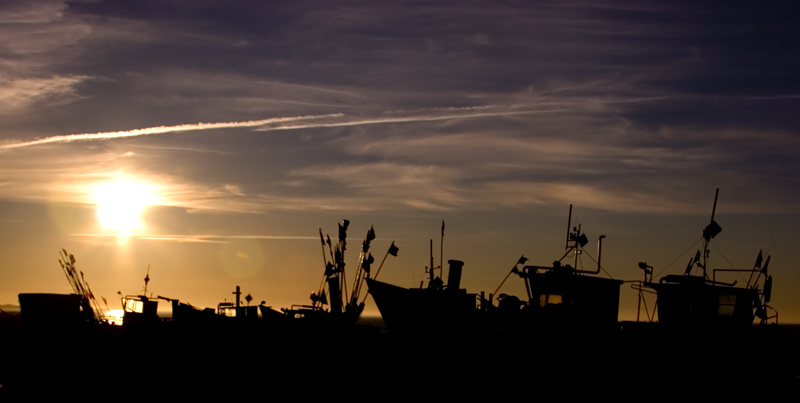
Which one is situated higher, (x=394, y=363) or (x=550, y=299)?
(x=550, y=299)

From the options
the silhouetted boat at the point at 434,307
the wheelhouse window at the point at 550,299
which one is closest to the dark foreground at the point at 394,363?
the silhouetted boat at the point at 434,307

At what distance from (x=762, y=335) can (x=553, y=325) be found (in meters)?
15.1

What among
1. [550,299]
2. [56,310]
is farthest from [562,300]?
[56,310]

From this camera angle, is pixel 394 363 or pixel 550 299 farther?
pixel 550 299

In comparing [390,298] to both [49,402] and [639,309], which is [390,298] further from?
[49,402]

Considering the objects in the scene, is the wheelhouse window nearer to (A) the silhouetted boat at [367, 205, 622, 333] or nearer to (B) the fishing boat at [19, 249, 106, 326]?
(A) the silhouetted boat at [367, 205, 622, 333]

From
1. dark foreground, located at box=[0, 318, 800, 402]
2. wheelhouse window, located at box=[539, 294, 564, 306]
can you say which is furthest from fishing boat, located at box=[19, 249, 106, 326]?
wheelhouse window, located at box=[539, 294, 564, 306]

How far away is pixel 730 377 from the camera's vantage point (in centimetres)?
5300

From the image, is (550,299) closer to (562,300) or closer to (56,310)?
(562,300)

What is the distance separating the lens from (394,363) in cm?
4953

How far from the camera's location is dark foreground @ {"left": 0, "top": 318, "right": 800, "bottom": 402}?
49125 millimetres

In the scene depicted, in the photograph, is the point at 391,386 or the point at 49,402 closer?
the point at 391,386

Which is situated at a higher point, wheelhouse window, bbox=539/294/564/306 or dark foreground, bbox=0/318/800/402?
wheelhouse window, bbox=539/294/564/306

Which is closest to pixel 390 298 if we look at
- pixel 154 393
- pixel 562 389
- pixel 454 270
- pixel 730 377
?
pixel 454 270
